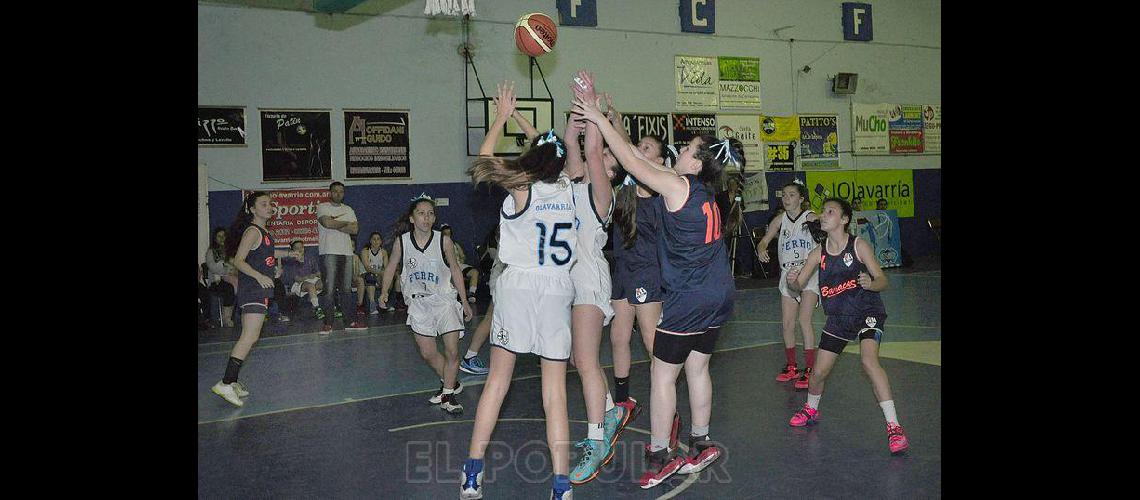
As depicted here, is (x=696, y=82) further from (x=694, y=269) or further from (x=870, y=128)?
(x=694, y=269)

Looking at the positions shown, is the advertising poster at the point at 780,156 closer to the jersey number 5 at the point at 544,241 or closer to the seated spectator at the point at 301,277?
the seated spectator at the point at 301,277

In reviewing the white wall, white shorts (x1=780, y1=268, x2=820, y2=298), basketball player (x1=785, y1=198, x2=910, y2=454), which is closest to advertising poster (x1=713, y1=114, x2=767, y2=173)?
the white wall

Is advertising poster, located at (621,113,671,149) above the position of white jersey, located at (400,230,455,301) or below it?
above

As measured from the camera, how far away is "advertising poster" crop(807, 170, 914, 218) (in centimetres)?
2061

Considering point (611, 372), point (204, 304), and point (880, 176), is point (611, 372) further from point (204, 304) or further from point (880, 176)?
point (880, 176)

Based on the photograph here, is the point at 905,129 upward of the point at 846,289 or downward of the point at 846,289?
upward

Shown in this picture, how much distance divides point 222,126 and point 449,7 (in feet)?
19.1

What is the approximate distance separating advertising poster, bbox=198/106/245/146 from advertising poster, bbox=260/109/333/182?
1.19 feet

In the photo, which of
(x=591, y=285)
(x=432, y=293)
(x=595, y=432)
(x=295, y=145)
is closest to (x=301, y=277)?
(x=295, y=145)

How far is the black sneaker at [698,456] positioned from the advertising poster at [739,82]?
574 inches

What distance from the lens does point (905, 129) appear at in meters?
22.0

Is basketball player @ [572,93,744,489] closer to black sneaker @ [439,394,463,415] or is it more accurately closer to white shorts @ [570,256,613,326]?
white shorts @ [570,256,613,326]

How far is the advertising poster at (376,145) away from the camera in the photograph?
15.9 metres
